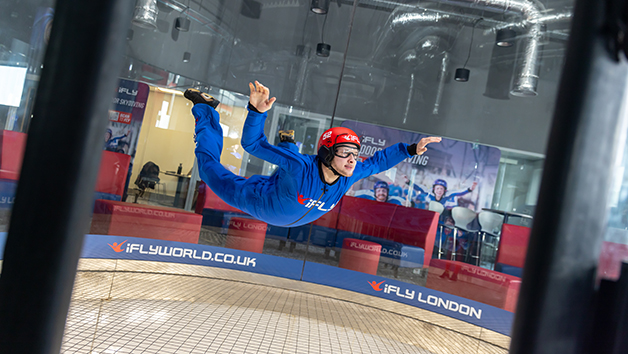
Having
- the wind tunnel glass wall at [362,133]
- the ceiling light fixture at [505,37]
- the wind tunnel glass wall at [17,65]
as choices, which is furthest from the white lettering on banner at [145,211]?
the ceiling light fixture at [505,37]

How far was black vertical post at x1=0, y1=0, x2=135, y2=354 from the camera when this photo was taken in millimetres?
516

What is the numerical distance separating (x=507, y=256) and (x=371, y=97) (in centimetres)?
335

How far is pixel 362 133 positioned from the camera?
7664 mm

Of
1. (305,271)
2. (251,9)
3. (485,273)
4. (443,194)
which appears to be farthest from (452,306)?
(251,9)

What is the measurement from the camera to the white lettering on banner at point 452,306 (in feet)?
16.6

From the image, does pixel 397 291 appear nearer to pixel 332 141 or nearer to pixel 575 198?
pixel 332 141

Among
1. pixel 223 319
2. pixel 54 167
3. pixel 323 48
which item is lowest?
pixel 223 319

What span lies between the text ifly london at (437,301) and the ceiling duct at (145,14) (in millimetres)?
5139

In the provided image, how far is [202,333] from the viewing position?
341 centimetres

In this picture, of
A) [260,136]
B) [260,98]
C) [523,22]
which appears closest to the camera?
[260,98]

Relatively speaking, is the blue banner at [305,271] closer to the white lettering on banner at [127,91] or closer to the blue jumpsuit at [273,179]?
the blue jumpsuit at [273,179]

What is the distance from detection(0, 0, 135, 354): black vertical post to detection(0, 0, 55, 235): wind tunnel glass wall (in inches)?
184

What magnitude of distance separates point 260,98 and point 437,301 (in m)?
3.68

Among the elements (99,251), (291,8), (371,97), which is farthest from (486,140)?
(99,251)
